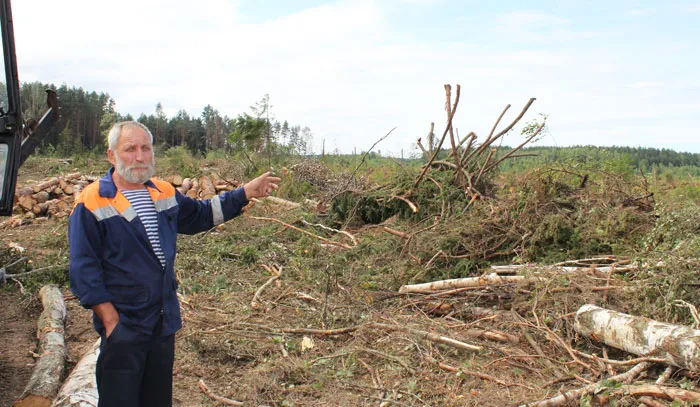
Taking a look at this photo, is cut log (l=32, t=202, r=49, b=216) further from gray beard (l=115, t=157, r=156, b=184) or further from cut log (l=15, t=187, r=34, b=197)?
gray beard (l=115, t=157, r=156, b=184)

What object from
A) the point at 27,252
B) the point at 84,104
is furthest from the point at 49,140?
the point at 27,252

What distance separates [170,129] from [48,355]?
37747 mm

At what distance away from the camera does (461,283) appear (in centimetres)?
600

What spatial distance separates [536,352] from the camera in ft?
15.4

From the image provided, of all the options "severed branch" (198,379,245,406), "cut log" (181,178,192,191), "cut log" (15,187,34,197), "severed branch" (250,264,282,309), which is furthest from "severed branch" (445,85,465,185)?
"cut log" (15,187,34,197)

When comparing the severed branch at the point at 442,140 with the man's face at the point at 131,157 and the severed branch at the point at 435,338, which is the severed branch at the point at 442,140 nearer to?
the severed branch at the point at 435,338

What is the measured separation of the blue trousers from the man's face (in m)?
0.70

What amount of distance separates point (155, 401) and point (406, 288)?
149 inches

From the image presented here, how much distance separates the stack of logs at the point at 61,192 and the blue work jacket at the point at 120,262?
10.5 meters

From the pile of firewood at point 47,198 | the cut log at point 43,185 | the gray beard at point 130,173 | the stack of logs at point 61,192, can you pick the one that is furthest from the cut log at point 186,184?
the gray beard at point 130,173

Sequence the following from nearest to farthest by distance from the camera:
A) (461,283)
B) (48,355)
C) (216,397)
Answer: (216,397)
(48,355)
(461,283)

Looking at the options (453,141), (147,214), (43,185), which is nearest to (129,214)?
(147,214)

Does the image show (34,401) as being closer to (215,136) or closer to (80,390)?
(80,390)

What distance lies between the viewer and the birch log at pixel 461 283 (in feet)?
19.2
